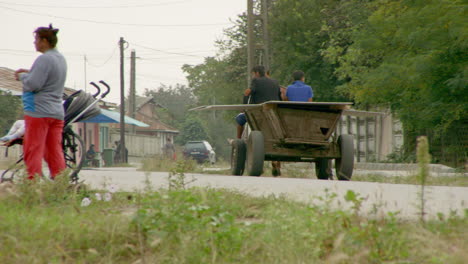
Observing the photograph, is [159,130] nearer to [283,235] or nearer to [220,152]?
[220,152]

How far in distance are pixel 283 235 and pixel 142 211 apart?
2.97 feet

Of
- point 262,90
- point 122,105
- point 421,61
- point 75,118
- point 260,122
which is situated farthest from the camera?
point 122,105

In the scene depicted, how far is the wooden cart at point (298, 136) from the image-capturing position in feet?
37.6

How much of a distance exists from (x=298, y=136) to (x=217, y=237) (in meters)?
7.14

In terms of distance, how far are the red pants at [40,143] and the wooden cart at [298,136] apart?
422cm

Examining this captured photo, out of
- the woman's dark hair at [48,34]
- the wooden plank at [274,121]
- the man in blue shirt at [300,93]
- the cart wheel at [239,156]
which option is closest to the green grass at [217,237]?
the woman's dark hair at [48,34]

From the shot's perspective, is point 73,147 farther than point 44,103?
Yes

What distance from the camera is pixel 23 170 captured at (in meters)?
6.64

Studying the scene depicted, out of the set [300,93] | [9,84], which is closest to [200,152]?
A: [9,84]

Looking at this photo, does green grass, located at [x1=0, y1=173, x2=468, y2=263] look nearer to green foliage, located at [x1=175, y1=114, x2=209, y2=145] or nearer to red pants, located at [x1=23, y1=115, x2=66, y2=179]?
red pants, located at [x1=23, y1=115, x2=66, y2=179]

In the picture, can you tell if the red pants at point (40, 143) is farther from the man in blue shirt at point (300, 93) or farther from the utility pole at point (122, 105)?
the utility pole at point (122, 105)

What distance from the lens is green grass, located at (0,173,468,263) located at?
4.26 m

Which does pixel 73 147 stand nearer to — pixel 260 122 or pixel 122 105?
pixel 260 122

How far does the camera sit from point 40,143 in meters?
7.49
